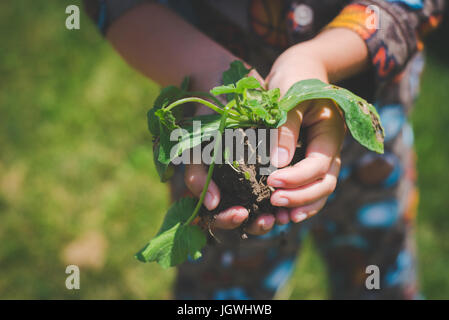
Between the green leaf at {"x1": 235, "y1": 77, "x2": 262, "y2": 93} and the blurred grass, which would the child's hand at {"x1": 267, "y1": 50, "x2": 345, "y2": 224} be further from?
the blurred grass

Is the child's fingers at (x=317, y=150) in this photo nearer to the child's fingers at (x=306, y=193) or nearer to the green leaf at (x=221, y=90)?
the child's fingers at (x=306, y=193)

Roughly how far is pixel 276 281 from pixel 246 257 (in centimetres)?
19

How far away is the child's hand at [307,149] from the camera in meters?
0.95

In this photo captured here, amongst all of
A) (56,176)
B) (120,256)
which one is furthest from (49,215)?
(120,256)

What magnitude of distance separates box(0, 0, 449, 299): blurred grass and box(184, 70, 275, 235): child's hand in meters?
1.29

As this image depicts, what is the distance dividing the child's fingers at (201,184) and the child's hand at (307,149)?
130 millimetres

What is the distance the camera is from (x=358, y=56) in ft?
3.60

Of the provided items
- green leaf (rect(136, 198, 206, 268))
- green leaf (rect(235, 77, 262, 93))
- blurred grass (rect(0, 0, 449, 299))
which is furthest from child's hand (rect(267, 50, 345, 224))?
blurred grass (rect(0, 0, 449, 299))

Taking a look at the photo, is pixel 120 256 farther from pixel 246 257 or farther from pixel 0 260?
pixel 246 257

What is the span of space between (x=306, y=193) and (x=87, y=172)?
1.87 meters

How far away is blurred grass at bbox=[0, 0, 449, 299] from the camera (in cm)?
219

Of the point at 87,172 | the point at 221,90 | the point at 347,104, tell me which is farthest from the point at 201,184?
the point at 87,172

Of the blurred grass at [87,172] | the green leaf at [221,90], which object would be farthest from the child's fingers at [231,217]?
the blurred grass at [87,172]
